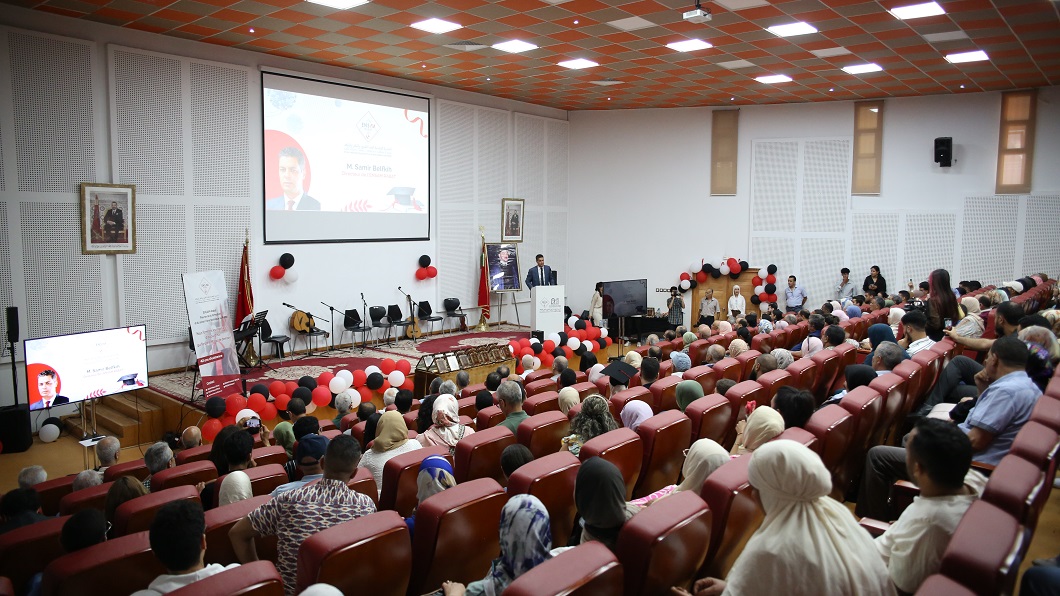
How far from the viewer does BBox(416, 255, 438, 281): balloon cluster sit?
1345cm

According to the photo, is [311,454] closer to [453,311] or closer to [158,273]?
[158,273]

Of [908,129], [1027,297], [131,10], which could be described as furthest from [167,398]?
[908,129]

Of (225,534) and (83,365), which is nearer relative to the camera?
(225,534)

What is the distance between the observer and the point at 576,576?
2098 millimetres

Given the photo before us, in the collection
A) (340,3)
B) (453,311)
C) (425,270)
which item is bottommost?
(453,311)

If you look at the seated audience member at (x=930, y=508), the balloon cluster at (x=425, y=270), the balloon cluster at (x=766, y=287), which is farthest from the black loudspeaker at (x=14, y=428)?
the balloon cluster at (x=766, y=287)

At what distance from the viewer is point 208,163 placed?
34.1 ft

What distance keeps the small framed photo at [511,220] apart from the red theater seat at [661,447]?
11340 millimetres

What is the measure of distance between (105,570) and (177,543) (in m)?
0.47

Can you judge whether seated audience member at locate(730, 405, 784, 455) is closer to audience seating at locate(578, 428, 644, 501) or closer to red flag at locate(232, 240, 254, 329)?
audience seating at locate(578, 428, 644, 501)

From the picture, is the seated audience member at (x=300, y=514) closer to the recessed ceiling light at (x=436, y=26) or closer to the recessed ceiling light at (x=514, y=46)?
the recessed ceiling light at (x=436, y=26)

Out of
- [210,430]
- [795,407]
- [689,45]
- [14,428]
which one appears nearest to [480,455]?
[795,407]

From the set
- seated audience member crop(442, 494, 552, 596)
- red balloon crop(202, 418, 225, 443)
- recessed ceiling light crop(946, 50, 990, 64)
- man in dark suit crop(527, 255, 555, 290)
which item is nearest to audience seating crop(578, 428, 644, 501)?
seated audience member crop(442, 494, 552, 596)

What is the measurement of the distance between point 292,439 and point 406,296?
26.4 feet
